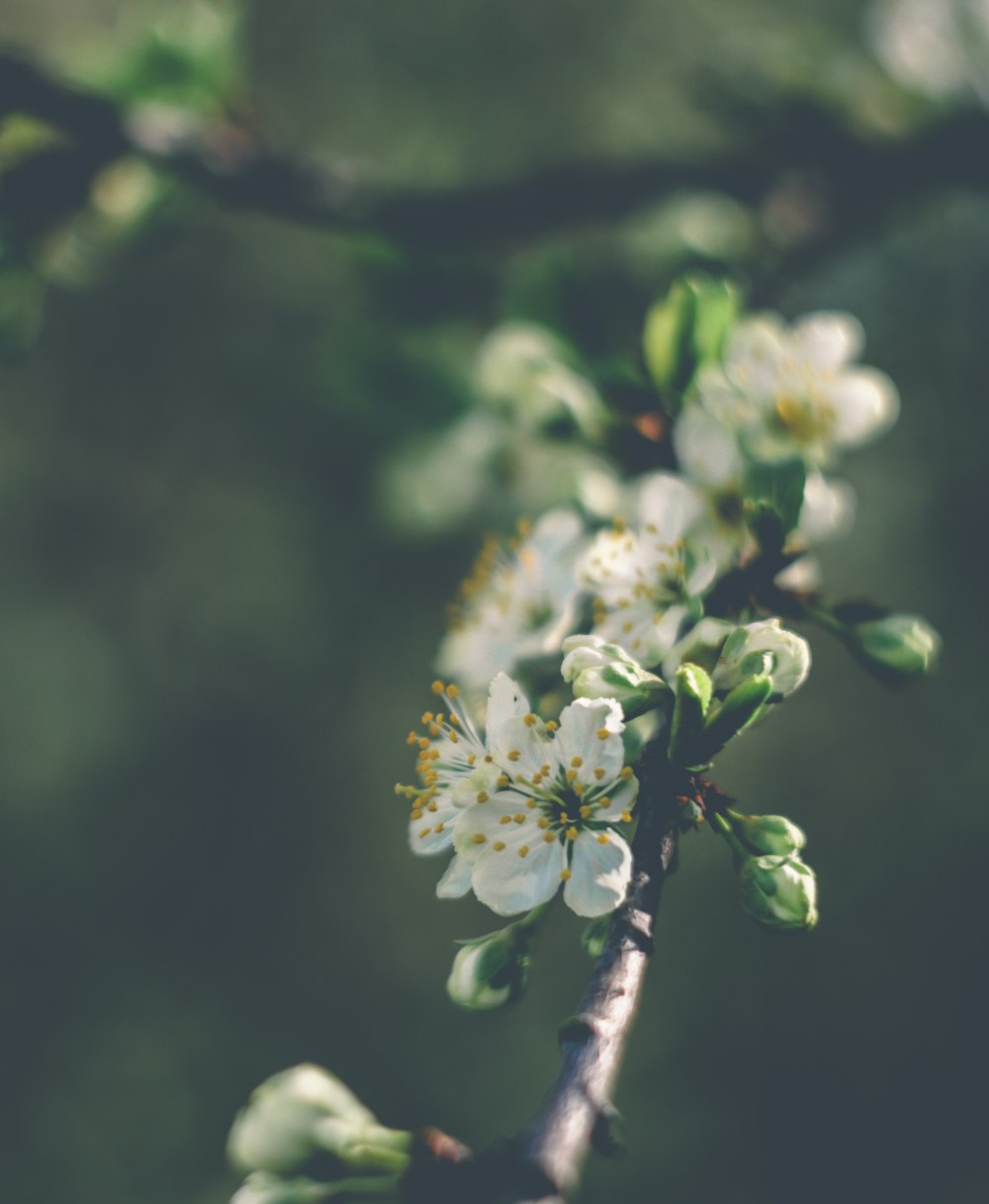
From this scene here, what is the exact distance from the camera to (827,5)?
13.1ft

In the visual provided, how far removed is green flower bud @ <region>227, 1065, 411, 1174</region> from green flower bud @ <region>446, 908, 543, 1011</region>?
9cm

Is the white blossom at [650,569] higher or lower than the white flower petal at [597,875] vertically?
higher

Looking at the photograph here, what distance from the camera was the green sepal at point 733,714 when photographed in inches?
27.7

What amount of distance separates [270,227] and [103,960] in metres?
3.22

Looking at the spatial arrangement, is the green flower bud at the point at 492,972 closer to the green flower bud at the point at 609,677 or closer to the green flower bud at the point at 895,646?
the green flower bud at the point at 609,677

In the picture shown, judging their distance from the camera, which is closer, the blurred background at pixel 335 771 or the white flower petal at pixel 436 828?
the white flower petal at pixel 436 828

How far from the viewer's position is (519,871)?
0.74 m

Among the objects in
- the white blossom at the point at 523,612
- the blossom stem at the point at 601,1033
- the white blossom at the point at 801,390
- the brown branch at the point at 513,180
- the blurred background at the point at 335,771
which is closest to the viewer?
the blossom stem at the point at 601,1033

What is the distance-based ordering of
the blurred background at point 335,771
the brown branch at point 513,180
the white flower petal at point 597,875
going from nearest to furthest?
the white flower petal at point 597,875
the brown branch at point 513,180
the blurred background at point 335,771

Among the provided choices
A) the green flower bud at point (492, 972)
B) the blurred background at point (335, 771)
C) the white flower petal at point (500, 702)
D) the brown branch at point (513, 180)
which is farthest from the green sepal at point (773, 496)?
the blurred background at point (335, 771)

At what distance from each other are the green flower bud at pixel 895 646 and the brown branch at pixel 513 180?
0.71m

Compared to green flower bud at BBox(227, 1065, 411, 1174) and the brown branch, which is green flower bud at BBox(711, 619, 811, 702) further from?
the brown branch

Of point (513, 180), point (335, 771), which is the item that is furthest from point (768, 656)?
point (335, 771)

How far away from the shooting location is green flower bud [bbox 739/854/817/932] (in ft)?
2.30
